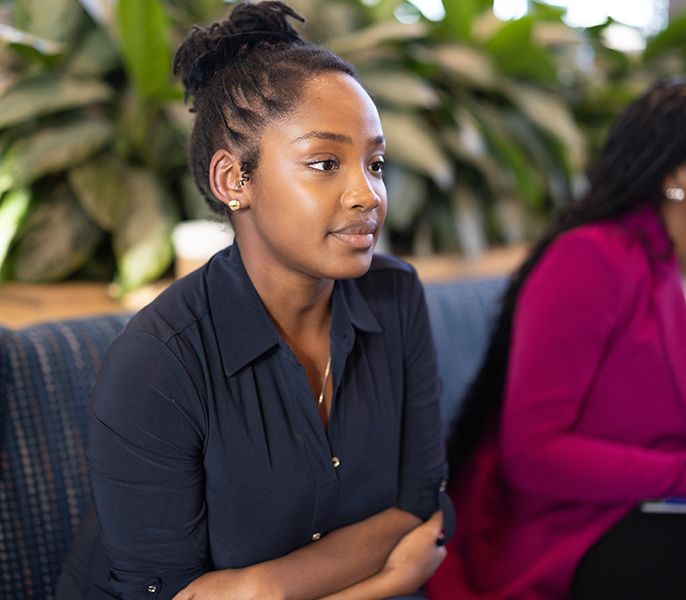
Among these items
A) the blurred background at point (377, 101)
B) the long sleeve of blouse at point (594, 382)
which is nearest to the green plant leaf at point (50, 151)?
the blurred background at point (377, 101)

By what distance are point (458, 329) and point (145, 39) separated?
88 cm

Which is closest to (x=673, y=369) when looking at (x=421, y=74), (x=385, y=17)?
(x=421, y=74)

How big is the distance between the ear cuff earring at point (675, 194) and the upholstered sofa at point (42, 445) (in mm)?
957

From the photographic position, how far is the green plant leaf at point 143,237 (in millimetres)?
1851

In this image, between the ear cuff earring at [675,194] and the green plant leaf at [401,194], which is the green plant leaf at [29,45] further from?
the ear cuff earring at [675,194]

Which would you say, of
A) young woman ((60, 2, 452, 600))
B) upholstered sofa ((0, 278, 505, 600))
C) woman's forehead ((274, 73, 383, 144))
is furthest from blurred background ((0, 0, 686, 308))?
woman's forehead ((274, 73, 383, 144))

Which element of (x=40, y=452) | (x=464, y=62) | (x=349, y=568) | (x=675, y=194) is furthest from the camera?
(x=464, y=62)

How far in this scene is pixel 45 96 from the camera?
1.82 m

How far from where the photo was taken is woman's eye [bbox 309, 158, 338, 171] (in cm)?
98

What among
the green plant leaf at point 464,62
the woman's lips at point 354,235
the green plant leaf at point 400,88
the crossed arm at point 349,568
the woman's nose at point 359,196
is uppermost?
the green plant leaf at point 464,62

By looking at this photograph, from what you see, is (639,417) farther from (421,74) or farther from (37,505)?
(421,74)

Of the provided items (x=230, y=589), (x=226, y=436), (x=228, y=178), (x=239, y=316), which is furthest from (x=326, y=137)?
(x=230, y=589)

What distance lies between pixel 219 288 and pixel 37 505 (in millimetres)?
491

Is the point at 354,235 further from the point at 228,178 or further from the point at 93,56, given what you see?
the point at 93,56
